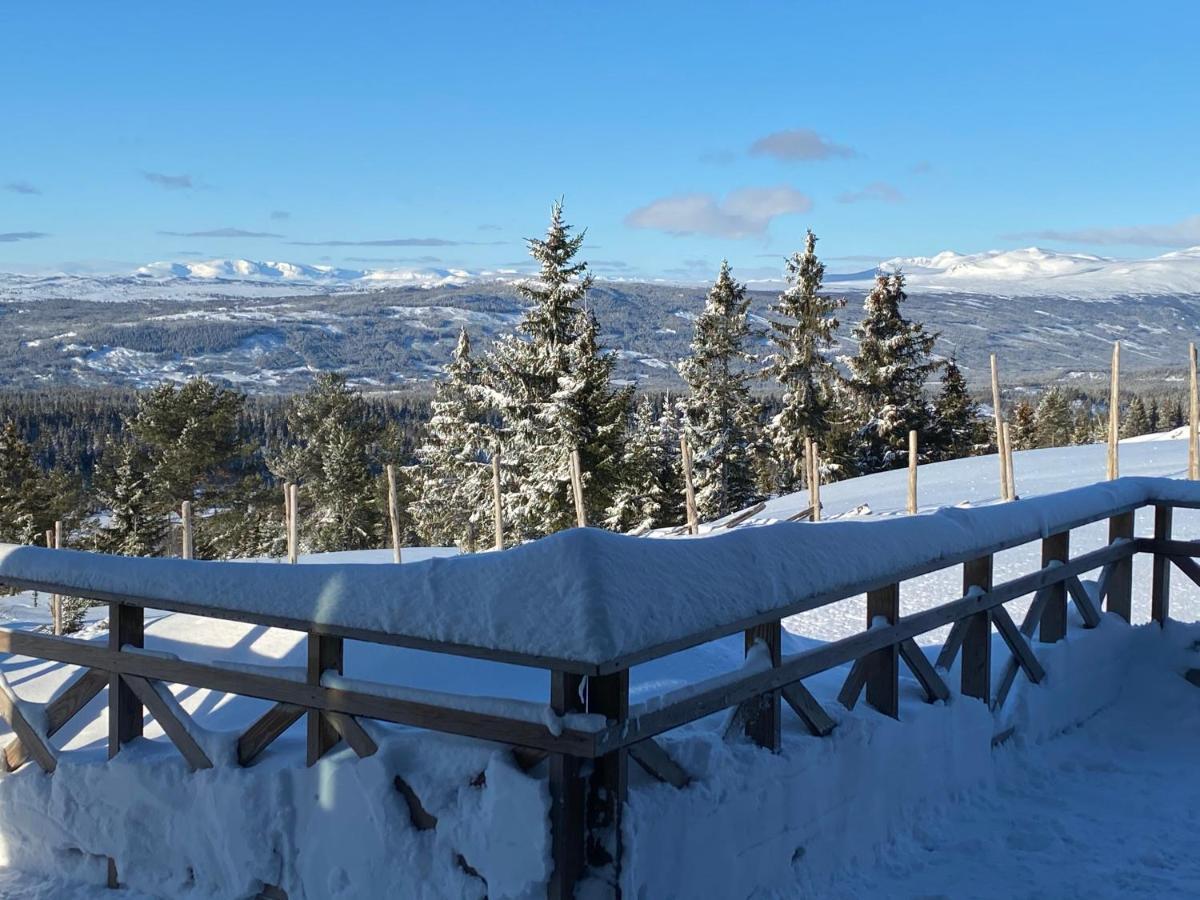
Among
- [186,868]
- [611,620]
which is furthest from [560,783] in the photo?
[186,868]

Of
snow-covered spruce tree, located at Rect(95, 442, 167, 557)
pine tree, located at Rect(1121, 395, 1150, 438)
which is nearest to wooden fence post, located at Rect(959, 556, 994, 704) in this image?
snow-covered spruce tree, located at Rect(95, 442, 167, 557)

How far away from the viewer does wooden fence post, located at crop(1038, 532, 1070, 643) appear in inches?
177

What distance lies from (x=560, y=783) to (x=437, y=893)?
49cm

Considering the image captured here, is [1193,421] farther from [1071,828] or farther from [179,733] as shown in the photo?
[179,733]

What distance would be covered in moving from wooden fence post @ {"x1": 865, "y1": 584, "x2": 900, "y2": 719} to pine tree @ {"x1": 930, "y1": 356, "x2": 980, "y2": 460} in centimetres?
3645

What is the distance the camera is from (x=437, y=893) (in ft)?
7.97

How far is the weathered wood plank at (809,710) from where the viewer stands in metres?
2.96

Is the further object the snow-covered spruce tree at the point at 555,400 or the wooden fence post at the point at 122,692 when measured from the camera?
the snow-covered spruce tree at the point at 555,400

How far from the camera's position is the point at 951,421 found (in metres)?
38.3

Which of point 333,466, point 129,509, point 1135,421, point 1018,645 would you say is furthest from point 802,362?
point 1135,421

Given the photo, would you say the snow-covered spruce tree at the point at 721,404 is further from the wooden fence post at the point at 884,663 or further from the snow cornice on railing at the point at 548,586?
the snow cornice on railing at the point at 548,586

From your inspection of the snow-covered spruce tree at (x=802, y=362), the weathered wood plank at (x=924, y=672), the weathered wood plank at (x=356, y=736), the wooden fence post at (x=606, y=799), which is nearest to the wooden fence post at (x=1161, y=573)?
the weathered wood plank at (x=924, y=672)

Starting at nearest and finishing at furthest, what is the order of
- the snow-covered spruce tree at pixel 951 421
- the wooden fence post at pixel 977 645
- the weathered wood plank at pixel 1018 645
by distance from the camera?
the wooden fence post at pixel 977 645 → the weathered wood plank at pixel 1018 645 → the snow-covered spruce tree at pixel 951 421

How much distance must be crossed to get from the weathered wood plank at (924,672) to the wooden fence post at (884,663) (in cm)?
8
